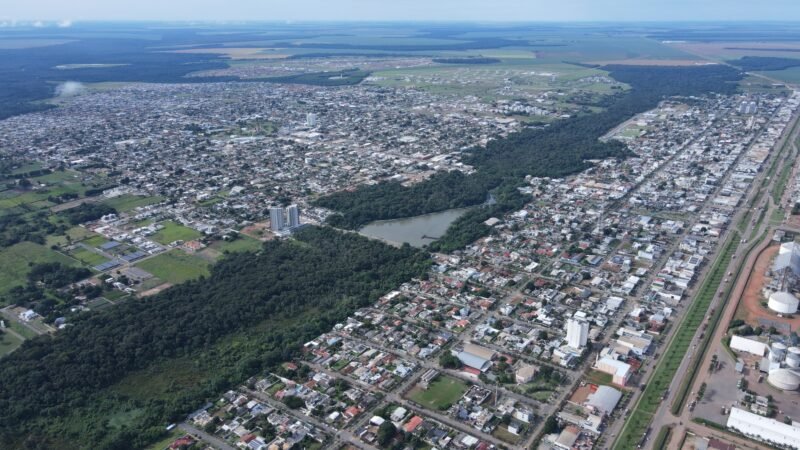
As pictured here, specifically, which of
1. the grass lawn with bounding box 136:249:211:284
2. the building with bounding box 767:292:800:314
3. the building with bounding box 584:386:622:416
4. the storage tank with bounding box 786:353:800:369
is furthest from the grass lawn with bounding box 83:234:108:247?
the building with bounding box 767:292:800:314

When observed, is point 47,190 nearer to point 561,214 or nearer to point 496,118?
point 561,214

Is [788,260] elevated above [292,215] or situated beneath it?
elevated above


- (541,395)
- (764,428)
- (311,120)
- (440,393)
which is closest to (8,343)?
(440,393)

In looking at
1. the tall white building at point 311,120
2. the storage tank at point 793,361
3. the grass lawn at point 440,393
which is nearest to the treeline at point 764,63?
the tall white building at point 311,120

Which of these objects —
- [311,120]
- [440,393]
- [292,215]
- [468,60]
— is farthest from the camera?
[468,60]

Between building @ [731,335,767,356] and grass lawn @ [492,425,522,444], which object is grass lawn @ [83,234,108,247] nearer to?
grass lawn @ [492,425,522,444]

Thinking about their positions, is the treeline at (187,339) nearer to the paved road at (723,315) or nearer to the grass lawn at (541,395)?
the grass lawn at (541,395)

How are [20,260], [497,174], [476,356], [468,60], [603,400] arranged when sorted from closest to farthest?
1. [603,400]
2. [476,356]
3. [20,260]
4. [497,174]
5. [468,60]

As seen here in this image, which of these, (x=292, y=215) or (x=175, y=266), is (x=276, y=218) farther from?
(x=175, y=266)
